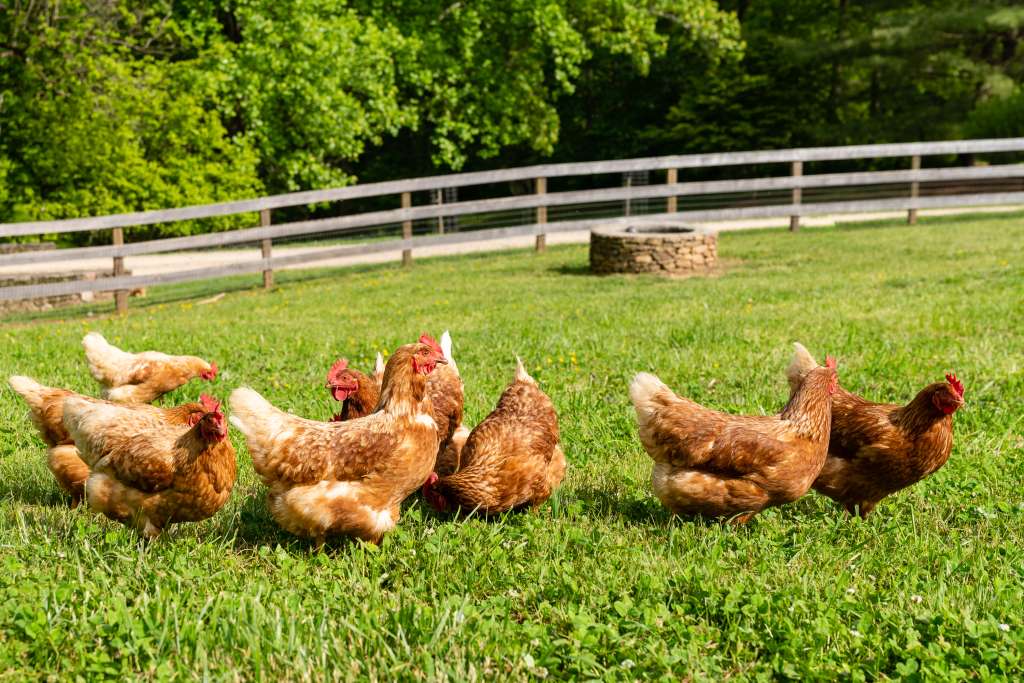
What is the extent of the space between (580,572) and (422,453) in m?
0.92

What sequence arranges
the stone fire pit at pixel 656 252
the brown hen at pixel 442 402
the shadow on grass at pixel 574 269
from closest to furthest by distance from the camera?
1. the brown hen at pixel 442 402
2. the stone fire pit at pixel 656 252
3. the shadow on grass at pixel 574 269

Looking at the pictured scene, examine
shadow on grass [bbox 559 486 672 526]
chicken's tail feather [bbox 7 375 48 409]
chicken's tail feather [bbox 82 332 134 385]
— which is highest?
chicken's tail feather [bbox 7 375 48 409]

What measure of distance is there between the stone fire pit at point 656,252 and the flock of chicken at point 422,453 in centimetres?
928

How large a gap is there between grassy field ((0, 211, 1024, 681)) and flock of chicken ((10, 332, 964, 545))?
0.18m

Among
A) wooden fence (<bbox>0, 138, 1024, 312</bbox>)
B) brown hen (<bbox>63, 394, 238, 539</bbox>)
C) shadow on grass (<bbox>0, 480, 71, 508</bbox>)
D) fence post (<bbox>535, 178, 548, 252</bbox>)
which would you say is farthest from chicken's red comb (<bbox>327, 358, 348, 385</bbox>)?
fence post (<bbox>535, 178, 548, 252</bbox>)

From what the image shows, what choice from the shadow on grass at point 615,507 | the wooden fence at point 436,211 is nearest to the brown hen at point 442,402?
the shadow on grass at point 615,507

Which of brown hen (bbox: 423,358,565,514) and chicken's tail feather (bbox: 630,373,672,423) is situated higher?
chicken's tail feather (bbox: 630,373,672,423)

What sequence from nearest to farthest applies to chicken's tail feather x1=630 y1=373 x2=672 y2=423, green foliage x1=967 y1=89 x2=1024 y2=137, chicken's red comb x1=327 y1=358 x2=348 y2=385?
chicken's tail feather x1=630 y1=373 x2=672 y2=423, chicken's red comb x1=327 y1=358 x2=348 y2=385, green foliage x1=967 y1=89 x2=1024 y2=137

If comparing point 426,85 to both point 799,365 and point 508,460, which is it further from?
point 508,460

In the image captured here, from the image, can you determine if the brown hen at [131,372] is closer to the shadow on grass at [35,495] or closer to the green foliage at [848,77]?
the shadow on grass at [35,495]

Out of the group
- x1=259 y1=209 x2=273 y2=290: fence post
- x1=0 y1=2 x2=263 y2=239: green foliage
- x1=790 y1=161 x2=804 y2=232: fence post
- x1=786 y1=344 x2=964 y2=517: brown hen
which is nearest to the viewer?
x1=786 y1=344 x2=964 y2=517: brown hen

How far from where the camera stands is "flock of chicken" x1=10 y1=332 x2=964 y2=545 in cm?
439

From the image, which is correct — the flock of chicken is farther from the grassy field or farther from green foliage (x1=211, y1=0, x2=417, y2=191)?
green foliage (x1=211, y1=0, x2=417, y2=191)

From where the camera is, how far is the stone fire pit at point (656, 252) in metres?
14.6
